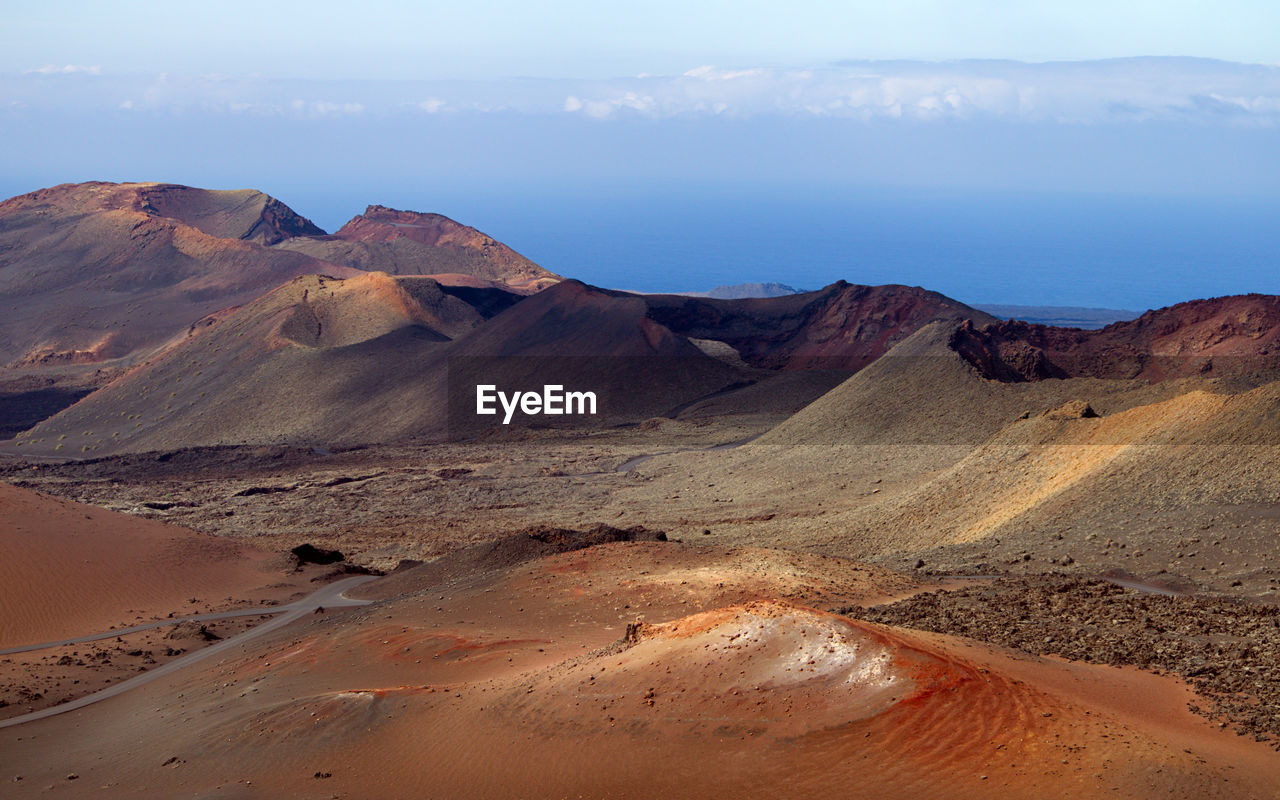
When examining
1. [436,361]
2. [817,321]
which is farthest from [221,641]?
[817,321]

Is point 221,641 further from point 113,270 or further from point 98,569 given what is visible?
point 113,270

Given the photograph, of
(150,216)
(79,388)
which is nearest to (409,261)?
(150,216)

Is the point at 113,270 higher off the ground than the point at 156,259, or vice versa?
the point at 156,259

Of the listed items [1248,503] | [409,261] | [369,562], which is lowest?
[369,562]

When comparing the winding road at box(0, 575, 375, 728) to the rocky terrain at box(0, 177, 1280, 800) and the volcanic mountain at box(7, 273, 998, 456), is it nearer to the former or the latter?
the rocky terrain at box(0, 177, 1280, 800)

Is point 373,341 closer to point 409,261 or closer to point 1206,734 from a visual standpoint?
point 409,261

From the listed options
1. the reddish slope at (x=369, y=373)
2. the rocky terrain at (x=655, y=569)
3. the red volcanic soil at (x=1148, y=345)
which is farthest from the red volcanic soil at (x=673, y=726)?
the reddish slope at (x=369, y=373)

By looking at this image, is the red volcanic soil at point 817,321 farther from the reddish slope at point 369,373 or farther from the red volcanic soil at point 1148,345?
the red volcanic soil at point 1148,345
